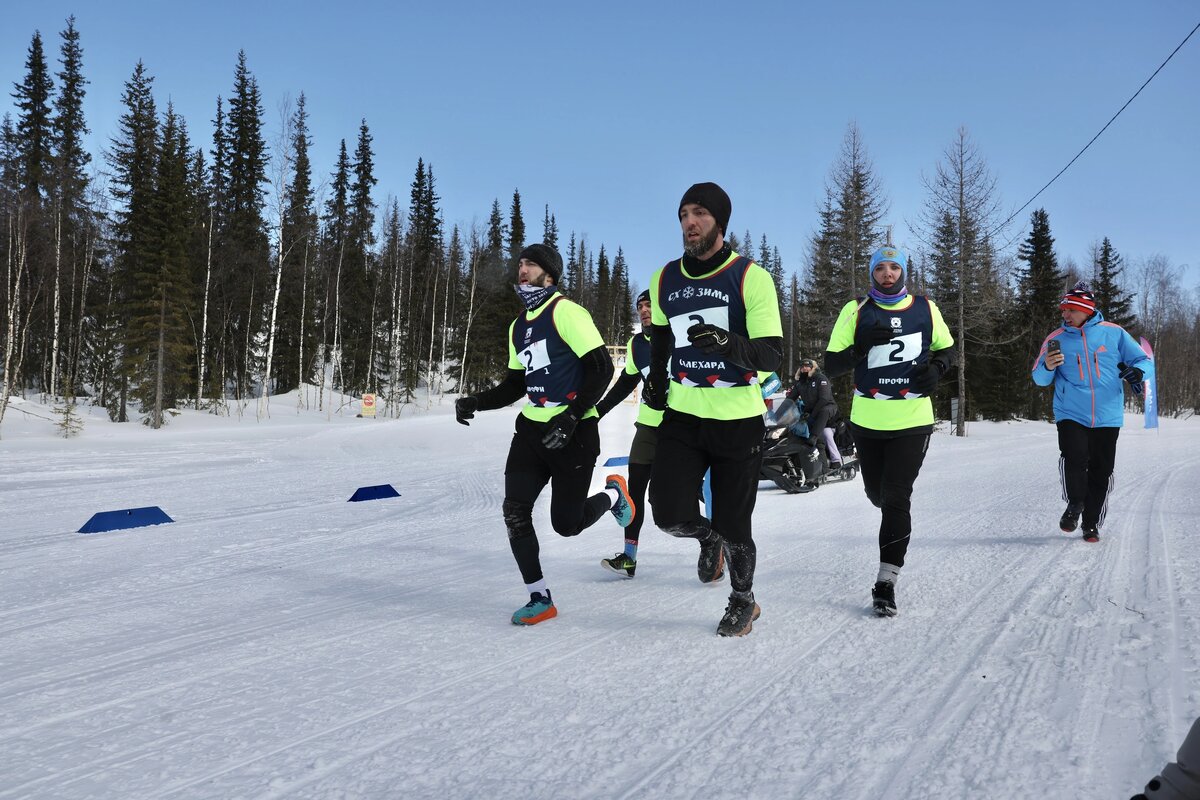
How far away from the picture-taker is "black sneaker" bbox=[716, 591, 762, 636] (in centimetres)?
348

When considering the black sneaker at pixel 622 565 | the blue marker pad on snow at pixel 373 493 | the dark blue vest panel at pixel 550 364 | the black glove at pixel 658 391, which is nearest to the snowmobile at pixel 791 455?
the black sneaker at pixel 622 565

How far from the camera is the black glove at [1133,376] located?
575 cm

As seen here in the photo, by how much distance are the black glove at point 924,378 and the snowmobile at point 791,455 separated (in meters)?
5.04

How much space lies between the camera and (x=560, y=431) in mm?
3654

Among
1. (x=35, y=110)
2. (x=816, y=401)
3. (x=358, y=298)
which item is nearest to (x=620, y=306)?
(x=358, y=298)

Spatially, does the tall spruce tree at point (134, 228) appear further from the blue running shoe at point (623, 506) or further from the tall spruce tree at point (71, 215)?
the blue running shoe at point (623, 506)

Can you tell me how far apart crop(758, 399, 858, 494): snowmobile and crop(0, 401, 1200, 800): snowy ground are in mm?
2693

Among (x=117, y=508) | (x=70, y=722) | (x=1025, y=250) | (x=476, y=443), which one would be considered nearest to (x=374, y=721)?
(x=70, y=722)

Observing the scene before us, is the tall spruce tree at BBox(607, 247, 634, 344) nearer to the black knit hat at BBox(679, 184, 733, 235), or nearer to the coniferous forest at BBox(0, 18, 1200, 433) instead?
the coniferous forest at BBox(0, 18, 1200, 433)

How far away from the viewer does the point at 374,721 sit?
254cm

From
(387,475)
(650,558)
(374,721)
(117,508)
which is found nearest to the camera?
(374,721)

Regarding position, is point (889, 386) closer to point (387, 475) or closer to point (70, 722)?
point (70, 722)

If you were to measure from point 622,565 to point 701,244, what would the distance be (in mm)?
2350

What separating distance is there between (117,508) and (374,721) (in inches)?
262
